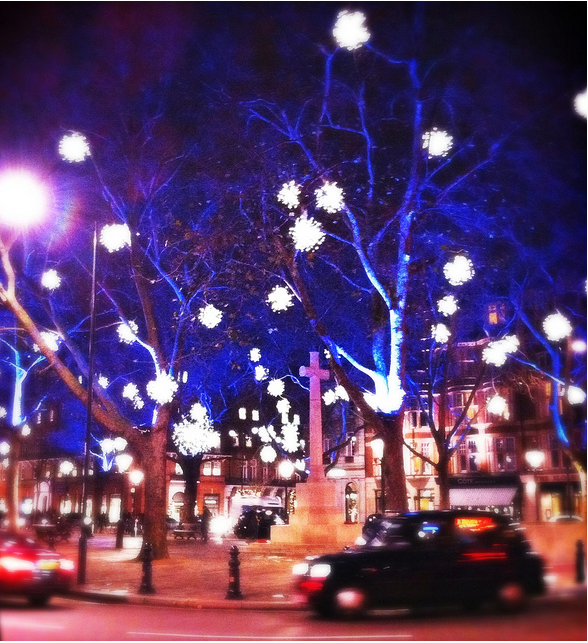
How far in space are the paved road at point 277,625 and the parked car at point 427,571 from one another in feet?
1.05

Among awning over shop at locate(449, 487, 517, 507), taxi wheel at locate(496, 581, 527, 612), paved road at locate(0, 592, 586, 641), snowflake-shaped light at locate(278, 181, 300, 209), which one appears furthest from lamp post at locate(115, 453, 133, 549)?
awning over shop at locate(449, 487, 517, 507)

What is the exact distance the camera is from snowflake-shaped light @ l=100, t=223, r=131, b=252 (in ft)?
73.1

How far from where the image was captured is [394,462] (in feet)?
65.0

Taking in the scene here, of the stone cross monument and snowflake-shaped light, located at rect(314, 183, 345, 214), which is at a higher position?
snowflake-shaped light, located at rect(314, 183, 345, 214)

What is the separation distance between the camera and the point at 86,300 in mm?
32719

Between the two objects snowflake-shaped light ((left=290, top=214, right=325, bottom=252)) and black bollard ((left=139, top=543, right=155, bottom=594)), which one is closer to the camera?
Result: black bollard ((left=139, top=543, right=155, bottom=594))

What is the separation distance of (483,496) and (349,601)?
49644mm

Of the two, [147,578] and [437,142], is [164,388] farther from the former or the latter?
[437,142]

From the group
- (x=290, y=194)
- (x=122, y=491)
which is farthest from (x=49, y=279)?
(x=122, y=491)

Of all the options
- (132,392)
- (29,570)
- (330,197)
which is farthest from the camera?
(132,392)

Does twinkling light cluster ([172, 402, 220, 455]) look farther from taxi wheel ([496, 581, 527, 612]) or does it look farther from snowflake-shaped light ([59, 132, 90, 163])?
taxi wheel ([496, 581, 527, 612])

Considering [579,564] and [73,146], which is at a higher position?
[73,146]

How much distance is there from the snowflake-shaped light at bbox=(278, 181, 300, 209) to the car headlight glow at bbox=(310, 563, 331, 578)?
10.6 m

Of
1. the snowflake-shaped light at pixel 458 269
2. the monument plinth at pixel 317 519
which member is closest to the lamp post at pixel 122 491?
the monument plinth at pixel 317 519
